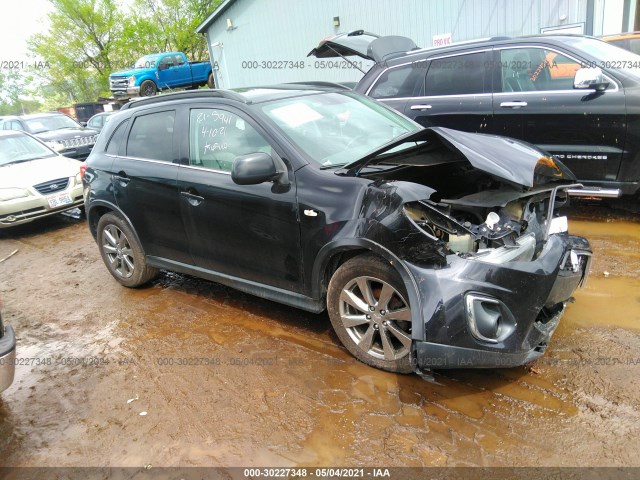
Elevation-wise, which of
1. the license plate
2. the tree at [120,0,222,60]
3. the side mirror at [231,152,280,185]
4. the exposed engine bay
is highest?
the tree at [120,0,222,60]

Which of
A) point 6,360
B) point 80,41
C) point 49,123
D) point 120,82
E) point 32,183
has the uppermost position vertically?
point 80,41

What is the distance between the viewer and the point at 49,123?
43.2ft

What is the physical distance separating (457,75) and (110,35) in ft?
126

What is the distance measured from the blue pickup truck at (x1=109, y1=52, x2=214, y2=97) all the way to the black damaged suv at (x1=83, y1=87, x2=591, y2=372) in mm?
16784

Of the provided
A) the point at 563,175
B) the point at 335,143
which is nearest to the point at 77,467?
the point at 335,143

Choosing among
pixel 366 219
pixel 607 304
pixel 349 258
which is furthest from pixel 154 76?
pixel 607 304

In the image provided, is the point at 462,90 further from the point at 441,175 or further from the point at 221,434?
the point at 221,434

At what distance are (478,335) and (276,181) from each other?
163cm

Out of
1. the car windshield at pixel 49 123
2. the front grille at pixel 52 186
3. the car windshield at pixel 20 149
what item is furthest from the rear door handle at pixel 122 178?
the car windshield at pixel 49 123

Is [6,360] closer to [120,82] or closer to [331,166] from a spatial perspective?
[331,166]

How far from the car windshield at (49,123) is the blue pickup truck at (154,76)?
20.2ft

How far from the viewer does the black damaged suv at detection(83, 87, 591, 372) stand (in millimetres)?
2656

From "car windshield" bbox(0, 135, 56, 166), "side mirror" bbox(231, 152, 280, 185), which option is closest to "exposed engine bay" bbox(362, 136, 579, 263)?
"side mirror" bbox(231, 152, 280, 185)

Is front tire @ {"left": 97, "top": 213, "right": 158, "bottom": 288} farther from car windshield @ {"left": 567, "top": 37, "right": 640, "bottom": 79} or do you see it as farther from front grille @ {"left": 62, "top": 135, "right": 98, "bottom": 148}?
front grille @ {"left": 62, "top": 135, "right": 98, "bottom": 148}
